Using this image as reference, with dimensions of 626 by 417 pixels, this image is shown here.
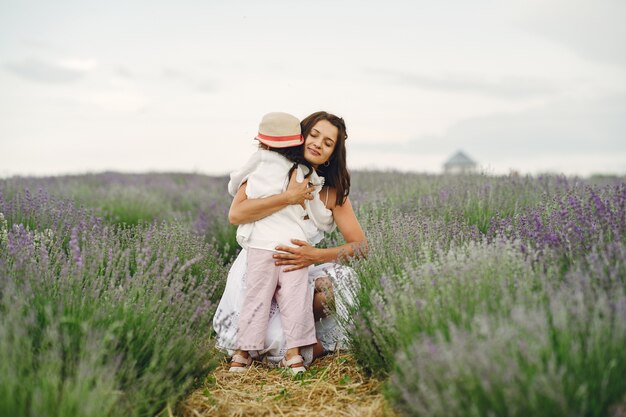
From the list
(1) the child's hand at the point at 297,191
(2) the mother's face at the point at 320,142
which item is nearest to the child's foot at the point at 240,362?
(1) the child's hand at the point at 297,191

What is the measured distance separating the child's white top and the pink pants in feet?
0.30

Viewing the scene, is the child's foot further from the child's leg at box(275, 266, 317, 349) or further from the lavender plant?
the lavender plant

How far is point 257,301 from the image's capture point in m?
3.42

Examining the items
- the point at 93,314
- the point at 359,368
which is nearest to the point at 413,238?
the point at 359,368

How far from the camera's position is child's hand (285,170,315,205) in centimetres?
343

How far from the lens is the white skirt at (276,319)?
339 centimetres

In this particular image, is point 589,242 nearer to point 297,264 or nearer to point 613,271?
point 613,271

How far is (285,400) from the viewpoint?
3000mm

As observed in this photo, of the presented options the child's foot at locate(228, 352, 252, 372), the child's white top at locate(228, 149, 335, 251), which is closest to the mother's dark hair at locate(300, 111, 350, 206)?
the child's white top at locate(228, 149, 335, 251)

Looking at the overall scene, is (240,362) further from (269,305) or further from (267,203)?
(267,203)

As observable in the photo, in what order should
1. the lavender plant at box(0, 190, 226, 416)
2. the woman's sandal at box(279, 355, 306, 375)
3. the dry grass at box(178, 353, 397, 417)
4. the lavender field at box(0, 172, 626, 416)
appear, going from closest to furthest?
1. the lavender field at box(0, 172, 626, 416)
2. the lavender plant at box(0, 190, 226, 416)
3. the dry grass at box(178, 353, 397, 417)
4. the woman's sandal at box(279, 355, 306, 375)

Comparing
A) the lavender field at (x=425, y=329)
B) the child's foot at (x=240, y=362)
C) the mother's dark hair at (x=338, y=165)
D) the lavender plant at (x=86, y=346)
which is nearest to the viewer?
the lavender field at (x=425, y=329)

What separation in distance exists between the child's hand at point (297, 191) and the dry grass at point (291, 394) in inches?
38.0

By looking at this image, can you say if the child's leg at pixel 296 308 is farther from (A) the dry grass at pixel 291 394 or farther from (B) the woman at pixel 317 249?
(A) the dry grass at pixel 291 394
